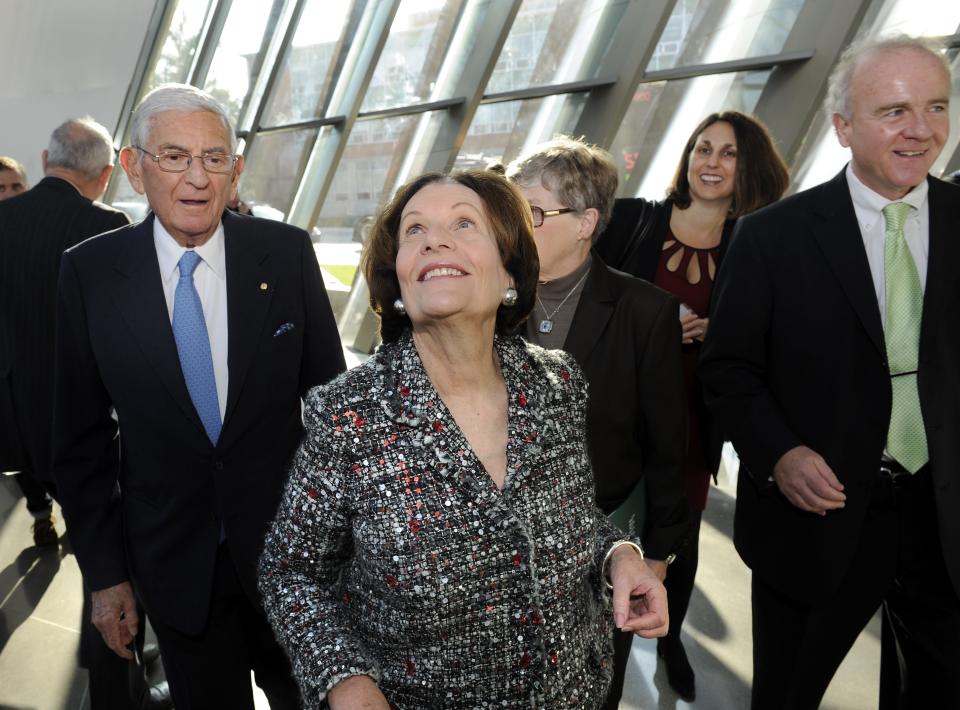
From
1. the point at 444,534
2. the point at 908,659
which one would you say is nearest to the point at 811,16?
the point at 908,659

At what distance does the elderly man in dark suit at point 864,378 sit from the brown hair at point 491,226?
2.68 feet

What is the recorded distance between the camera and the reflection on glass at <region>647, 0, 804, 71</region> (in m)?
5.61

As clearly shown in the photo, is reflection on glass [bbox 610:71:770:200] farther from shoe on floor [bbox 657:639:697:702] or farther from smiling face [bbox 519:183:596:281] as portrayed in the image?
smiling face [bbox 519:183:596:281]

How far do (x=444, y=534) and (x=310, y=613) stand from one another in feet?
0.83

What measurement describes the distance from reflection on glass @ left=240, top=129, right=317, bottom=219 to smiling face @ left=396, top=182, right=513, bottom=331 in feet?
26.7

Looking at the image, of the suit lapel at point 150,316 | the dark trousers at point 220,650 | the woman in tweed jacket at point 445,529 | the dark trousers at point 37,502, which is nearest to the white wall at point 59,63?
the dark trousers at point 37,502

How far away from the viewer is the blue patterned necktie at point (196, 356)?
74.8 inches

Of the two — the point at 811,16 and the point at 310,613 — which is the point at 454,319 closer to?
the point at 310,613

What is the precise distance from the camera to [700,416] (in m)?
3.00

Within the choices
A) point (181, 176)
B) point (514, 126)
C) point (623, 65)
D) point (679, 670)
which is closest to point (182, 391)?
point (181, 176)

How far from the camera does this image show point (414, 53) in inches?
316

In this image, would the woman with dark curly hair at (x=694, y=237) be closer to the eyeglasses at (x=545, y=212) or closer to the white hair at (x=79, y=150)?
the eyeglasses at (x=545, y=212)

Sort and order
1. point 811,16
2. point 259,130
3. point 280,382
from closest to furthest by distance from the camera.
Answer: point 280,382
point 811,16
point 259,130

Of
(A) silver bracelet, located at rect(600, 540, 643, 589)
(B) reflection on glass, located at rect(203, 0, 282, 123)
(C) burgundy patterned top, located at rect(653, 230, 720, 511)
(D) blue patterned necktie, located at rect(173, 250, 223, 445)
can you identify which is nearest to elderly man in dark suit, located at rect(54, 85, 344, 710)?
(D) blue patterned necktie, located at rect(173, 250, 223, 445)
